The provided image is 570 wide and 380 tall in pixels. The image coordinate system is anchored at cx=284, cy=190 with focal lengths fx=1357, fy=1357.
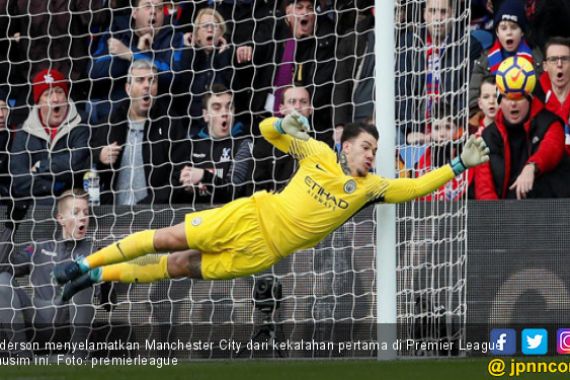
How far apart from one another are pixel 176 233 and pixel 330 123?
98.7 inches

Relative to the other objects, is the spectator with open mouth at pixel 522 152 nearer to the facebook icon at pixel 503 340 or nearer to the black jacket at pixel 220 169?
the facebook icon at pixel 503 340

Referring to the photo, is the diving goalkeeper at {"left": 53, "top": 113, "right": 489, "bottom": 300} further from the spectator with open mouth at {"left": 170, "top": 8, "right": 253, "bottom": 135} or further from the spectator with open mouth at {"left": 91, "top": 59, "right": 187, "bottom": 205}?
the spectator with open mouth at {"left": 170, "top": 8, "right": 253, "bottom": 135}

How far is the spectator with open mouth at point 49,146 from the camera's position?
11.1 meters

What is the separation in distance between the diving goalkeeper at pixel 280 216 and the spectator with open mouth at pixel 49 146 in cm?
179

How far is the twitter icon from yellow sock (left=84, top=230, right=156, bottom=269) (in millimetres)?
2924

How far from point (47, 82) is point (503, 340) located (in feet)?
14.0

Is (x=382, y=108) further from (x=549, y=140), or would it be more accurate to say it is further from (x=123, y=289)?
(x=123, y=289)

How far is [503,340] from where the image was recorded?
1022cm

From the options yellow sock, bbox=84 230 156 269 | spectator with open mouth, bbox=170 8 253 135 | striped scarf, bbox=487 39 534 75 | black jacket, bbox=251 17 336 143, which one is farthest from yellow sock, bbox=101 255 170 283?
striped scarf, bbox=487 39 534 75

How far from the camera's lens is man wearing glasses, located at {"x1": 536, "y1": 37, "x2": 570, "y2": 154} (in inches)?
436

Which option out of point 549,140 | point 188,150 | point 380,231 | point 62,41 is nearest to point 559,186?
point 549,140

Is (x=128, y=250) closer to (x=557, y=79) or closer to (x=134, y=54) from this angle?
(x=134, y=54)

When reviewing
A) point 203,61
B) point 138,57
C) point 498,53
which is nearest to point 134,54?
point 138,57

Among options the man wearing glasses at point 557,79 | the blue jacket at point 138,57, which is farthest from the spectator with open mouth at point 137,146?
the man wearing glasses at point 557,79
